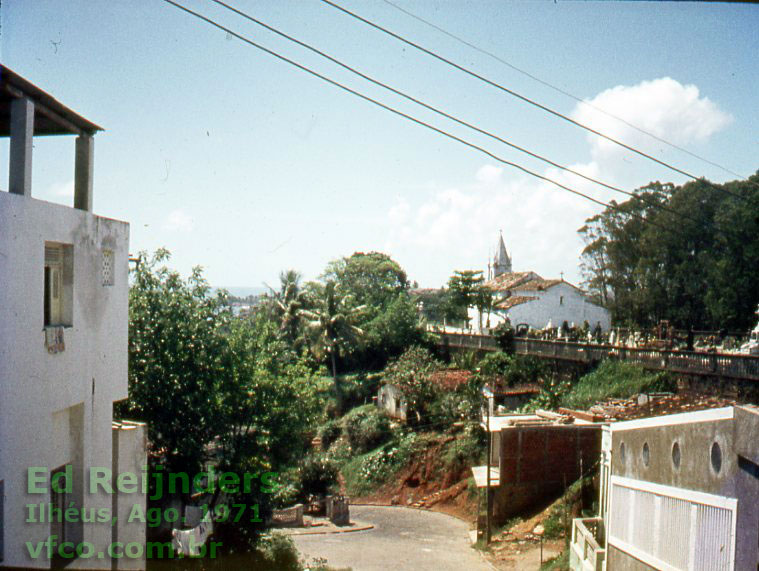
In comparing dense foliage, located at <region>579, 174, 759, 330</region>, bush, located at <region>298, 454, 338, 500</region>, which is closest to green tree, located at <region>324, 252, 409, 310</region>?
dense foliage, located at <region>579, 174, 759, 330</region>

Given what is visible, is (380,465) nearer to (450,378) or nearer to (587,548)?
(450,378)

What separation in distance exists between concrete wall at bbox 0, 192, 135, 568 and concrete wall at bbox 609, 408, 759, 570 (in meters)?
8.05

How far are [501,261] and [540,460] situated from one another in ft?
194

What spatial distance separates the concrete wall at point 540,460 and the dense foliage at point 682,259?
19.6m

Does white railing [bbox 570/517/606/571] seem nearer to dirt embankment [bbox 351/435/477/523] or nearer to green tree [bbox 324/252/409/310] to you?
dirt embankment [bbox 351/435/477/523]

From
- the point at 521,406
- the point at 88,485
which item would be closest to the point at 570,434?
the point at 521,406

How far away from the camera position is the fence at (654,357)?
72.1 ft

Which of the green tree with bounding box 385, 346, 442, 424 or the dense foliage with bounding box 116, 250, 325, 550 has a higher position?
the dense foliage with bounding box 116, 250, 325, 550

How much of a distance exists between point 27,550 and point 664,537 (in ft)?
28.4

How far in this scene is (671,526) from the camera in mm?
9805

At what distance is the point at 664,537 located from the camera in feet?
32.8

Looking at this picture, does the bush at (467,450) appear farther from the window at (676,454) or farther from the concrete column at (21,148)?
the concrete column at (21,148)

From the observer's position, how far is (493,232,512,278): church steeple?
258 ft

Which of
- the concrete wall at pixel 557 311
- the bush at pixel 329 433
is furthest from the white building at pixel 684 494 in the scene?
the concrete wall at pixel 557 311
